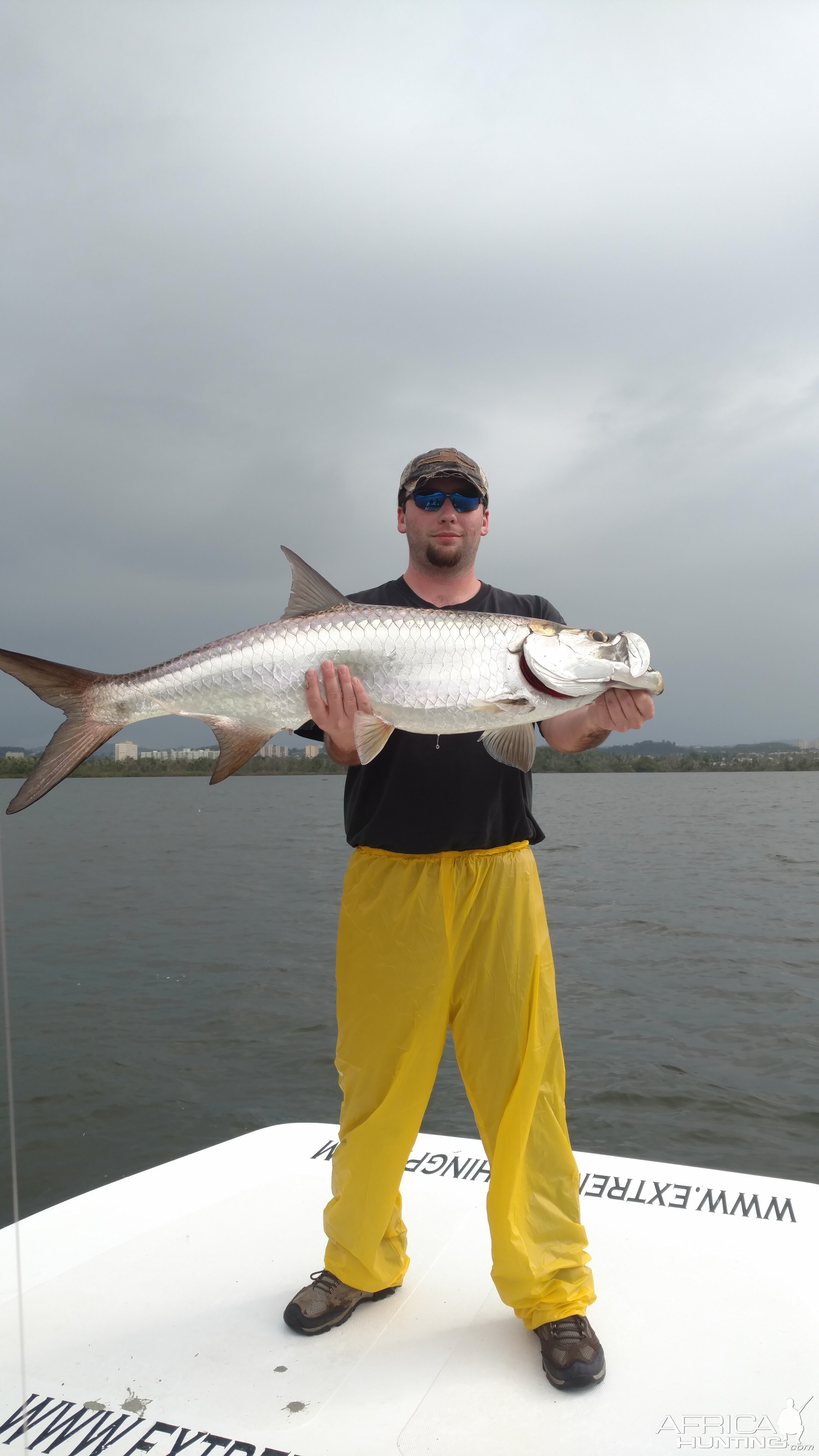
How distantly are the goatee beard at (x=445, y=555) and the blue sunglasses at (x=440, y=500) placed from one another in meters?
0.15

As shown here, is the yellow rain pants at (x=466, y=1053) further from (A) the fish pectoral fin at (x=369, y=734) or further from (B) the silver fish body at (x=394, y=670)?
(B) the silver fish body at (x=394, y=670)

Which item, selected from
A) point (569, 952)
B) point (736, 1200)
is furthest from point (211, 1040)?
point (736, 1200)

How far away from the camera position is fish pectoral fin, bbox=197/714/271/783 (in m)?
3.54

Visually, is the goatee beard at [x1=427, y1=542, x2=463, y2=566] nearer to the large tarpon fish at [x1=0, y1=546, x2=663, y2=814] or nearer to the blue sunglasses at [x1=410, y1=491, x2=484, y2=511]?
the blue sunglasses at [x1=410, y1=491, x2=484, y2=511]

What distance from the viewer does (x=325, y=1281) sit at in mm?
3518

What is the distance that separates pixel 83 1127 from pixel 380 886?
7.00 meters

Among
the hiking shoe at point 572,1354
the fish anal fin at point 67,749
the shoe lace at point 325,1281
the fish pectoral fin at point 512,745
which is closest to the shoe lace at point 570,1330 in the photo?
the hiking shoe at point 572,1354

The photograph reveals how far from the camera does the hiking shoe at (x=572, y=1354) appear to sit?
3086mm

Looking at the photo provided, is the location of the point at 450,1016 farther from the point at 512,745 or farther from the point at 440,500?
the point at 440,500

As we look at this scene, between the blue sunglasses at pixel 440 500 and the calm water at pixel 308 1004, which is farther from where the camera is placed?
the calm water at pixel 308 1004

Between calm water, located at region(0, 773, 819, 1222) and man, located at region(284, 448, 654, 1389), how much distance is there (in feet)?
8.41

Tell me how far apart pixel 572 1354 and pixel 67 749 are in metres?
2.79

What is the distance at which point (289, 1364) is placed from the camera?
3234 mm

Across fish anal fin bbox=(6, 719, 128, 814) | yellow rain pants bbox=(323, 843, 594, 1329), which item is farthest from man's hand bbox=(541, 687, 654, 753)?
fish anal fin bbox=(6, 719, 128, 814)
